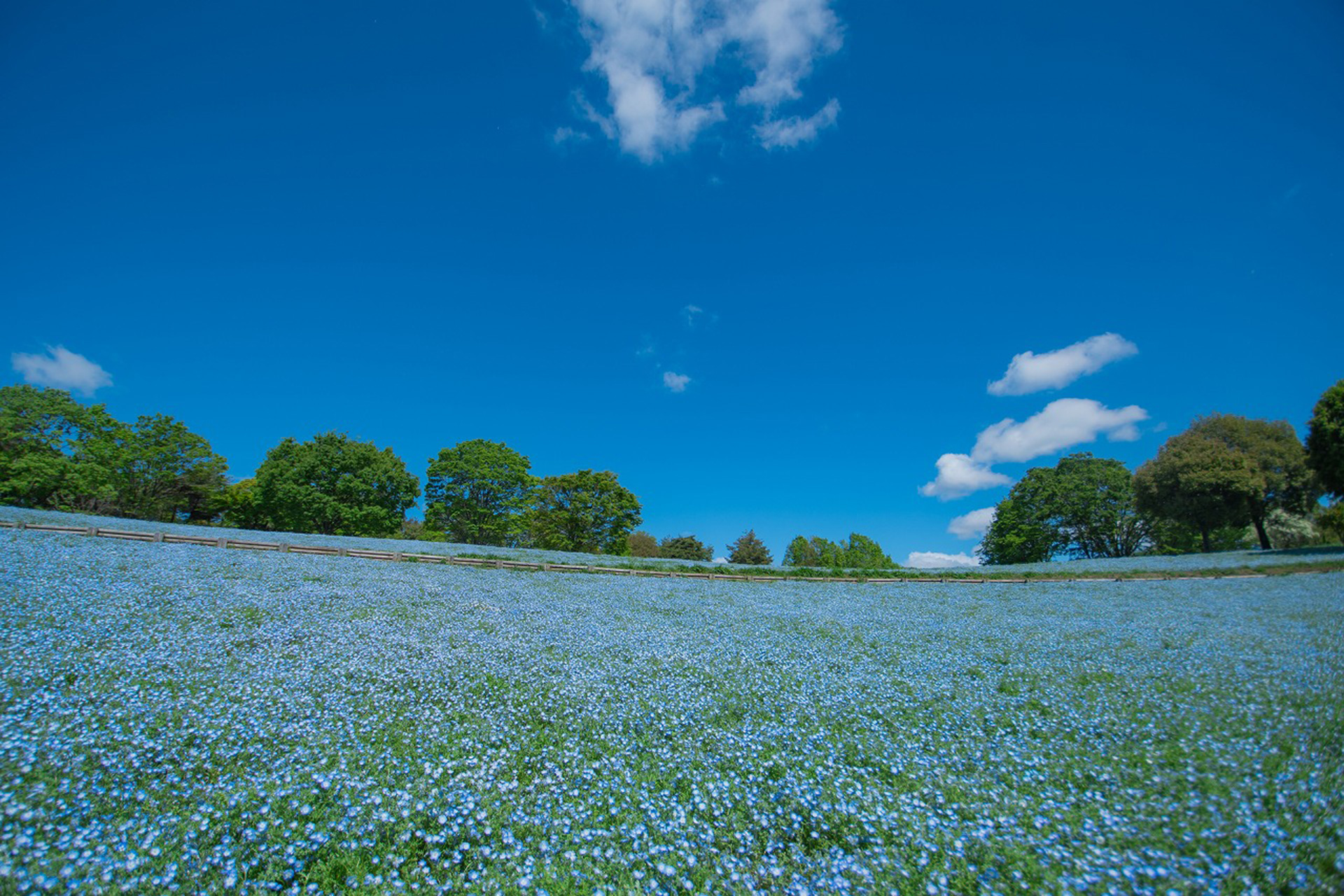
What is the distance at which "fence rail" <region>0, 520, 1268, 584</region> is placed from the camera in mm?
19078

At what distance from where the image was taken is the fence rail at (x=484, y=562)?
19078 millimetres

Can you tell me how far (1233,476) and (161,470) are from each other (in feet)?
311

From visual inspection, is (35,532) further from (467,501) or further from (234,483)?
(234,483)

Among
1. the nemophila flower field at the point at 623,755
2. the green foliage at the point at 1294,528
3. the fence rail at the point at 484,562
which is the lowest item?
the nemophila flower field at the point at 623,755

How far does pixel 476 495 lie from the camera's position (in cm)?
5497

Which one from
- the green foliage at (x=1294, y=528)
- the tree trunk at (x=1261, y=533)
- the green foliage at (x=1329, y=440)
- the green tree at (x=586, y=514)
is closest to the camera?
the green foliage at (x=1329, y=440)

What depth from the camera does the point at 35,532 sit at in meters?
17.9

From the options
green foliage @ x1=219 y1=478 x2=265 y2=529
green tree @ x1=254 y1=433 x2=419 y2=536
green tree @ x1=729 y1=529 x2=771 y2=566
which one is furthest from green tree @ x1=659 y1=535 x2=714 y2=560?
green foliage @ x1=219 y1=478 x2=265 y2=529

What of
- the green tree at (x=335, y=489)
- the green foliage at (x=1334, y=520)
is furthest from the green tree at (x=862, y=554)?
the green tree at (x=335, y=489)

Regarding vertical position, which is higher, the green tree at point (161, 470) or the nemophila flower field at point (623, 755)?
the green tree at point (161, 470)

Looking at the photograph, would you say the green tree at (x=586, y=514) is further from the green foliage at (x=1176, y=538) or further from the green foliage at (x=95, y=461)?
the green foliage at (x=1176, y=538)

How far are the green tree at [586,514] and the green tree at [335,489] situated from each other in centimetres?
1522

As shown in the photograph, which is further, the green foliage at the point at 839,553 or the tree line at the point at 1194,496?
the green foliage at the point at 839,553

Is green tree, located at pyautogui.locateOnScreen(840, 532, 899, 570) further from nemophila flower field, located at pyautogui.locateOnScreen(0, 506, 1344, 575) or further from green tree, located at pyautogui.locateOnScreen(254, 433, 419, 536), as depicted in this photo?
green tree, located at pyautogui.locateOnScreen(254, 433, 419, 536)
